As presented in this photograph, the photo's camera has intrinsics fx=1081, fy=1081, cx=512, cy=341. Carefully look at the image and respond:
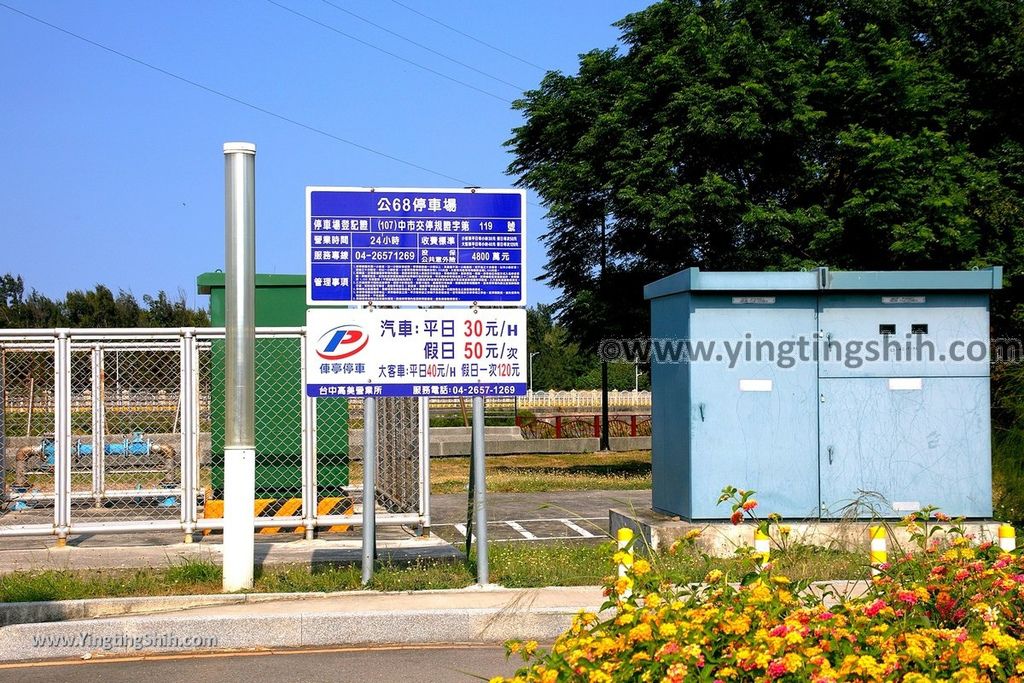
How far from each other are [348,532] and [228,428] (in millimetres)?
3804

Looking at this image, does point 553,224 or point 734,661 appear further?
point 553,224

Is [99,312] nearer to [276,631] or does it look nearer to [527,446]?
[527,446]

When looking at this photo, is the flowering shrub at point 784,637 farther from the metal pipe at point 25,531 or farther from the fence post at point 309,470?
the metal pipe at point 25,531

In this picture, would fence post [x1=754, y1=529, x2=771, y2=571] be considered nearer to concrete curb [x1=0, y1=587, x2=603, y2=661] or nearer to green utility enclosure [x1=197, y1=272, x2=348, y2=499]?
concrete curb [x1=0, y1=587, x2=603, y2=661]

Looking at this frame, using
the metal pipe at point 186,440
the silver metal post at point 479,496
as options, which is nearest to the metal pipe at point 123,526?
the metal pipe at point 186,440

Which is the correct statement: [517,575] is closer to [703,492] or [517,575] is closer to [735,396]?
[703,492]

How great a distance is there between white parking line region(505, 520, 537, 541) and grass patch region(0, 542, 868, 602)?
12.3 ft

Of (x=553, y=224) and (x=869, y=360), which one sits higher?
(x=553, y=224)

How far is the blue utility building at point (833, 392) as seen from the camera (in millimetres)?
10516

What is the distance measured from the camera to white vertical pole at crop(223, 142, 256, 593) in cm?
884

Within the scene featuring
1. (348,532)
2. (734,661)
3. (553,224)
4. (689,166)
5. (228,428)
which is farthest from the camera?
(553,224)

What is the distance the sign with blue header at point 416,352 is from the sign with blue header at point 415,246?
0.43 feet

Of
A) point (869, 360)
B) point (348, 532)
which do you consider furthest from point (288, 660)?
point (869, 360)

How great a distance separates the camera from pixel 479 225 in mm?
9391
